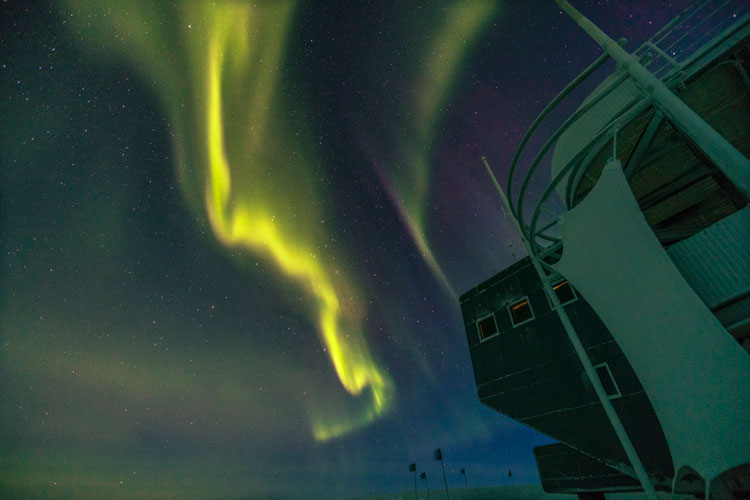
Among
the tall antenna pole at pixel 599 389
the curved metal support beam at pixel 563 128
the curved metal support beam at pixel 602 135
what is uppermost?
the curved metal support beam at pixel 563 128

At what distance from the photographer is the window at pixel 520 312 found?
17047 millimetres

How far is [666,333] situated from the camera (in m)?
6.73

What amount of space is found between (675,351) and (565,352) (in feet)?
30.5

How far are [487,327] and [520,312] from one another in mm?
2327

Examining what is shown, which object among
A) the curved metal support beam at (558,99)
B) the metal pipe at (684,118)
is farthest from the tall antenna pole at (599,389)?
the metal pipe at (684,118)

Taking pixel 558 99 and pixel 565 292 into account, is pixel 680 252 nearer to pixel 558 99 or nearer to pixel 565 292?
pixel 558 99

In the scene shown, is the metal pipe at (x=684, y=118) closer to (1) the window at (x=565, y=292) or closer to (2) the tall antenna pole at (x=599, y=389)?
(2) the tall antenna pole at (x=599, y=389)

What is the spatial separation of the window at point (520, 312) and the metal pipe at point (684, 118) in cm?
1229

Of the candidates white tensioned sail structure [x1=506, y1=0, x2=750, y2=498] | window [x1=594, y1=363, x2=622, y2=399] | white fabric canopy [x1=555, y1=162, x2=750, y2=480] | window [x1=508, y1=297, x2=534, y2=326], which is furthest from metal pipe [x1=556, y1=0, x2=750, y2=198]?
window [x1=508, y1=297, x2=534, y2=326]

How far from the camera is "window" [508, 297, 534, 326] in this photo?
17047 mm

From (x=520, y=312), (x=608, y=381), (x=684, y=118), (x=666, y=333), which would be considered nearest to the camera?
(x=684, y=118)

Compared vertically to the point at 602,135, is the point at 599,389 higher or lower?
lower

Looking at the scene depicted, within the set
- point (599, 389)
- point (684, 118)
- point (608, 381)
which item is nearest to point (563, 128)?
point (684, 118)

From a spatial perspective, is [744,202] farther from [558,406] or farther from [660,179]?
[558,406]
